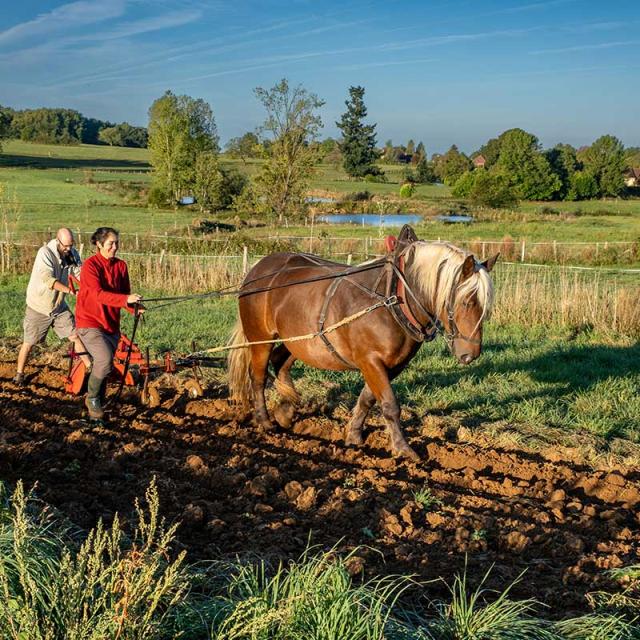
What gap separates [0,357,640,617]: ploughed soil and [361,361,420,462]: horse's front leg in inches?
5.8

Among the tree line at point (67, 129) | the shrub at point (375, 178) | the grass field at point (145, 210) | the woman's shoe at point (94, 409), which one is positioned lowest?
the woman's shoe at point (94, 409)

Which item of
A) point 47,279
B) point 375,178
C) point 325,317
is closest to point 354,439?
point 325,317

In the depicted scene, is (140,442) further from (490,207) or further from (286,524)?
(490,207)

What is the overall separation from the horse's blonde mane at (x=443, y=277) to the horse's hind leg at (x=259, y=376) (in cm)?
224

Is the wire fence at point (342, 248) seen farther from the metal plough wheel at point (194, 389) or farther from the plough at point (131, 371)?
the plough at point (131, 371)

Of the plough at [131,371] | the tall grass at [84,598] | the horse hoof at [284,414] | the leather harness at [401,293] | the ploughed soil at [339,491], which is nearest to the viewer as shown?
the tall grass at [84,598]

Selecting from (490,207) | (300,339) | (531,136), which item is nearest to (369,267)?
(300,339)

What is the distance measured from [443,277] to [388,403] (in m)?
1.27

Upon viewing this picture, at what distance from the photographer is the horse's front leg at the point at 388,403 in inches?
254

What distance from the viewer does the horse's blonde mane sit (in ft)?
19.1

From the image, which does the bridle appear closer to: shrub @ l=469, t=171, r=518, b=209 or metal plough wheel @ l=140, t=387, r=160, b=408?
metal plough wheel @ l=140, t=387, r=160, b=408

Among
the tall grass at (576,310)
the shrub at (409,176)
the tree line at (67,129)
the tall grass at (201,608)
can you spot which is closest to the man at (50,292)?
the tall grass at (201,608)

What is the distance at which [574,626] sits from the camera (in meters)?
3.43

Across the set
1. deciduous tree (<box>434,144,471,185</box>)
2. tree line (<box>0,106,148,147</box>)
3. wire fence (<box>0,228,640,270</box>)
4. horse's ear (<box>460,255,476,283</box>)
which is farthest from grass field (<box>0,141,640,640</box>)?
tree line (<box>0,106,148,147</box>)
